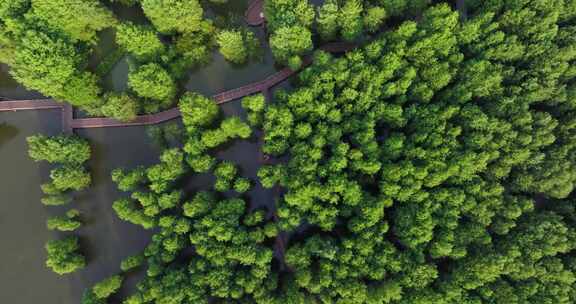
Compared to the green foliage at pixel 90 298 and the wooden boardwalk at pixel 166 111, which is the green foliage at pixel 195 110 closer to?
the wooden boardwalk at pixel 166 111

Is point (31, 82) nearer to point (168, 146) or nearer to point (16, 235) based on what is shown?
point (168, 146)

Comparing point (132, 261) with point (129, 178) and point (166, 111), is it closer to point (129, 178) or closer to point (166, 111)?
point (129, 178)

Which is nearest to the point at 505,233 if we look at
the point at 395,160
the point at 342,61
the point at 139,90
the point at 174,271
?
the point at 395,160

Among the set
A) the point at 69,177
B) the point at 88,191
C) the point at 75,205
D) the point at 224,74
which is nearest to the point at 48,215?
the point at 75,205

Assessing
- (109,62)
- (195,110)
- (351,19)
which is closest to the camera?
(195,110)

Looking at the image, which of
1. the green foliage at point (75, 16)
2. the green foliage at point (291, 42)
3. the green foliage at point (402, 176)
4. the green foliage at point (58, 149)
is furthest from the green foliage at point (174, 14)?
the green foliage at point (58, 149)

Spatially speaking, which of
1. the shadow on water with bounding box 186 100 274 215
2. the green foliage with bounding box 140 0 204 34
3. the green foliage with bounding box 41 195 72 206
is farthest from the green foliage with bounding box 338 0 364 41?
the green foliage with bounding box 41 195 72 206
